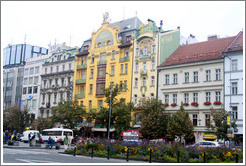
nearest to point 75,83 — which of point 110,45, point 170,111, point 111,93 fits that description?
point 110,45

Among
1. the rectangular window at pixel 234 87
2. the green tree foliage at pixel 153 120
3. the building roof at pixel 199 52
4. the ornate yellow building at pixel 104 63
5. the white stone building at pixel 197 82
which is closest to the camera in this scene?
the rectangular window at pixel 234 87

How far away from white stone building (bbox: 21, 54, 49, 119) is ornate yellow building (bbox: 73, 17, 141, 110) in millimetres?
13739

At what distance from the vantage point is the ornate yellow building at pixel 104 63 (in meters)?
59.3

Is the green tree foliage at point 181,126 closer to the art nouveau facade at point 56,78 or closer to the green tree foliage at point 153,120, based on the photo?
the green tree foliage at point 153,120

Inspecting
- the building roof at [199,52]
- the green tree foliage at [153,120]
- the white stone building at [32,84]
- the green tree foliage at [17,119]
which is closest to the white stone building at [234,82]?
the building roof at [199,52]

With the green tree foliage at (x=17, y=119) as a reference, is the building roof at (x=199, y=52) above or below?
above

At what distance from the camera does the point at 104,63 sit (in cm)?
6256

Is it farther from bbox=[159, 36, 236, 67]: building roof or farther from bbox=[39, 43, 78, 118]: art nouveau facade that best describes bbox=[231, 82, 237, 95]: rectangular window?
bbox=[39, 43, 78, 118]: art nouveau facade

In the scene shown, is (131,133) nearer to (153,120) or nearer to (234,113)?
(153,120)

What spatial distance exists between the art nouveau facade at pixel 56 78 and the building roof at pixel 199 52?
24.3 m

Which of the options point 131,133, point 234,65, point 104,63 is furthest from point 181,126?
point 104,63

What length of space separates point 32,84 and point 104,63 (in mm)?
24915

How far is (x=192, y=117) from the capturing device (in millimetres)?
47406

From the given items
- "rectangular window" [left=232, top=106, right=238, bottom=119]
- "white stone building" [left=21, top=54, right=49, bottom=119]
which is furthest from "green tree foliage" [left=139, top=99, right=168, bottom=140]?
"white stone building" [left=21, top=54, right=49, bottom=119]
